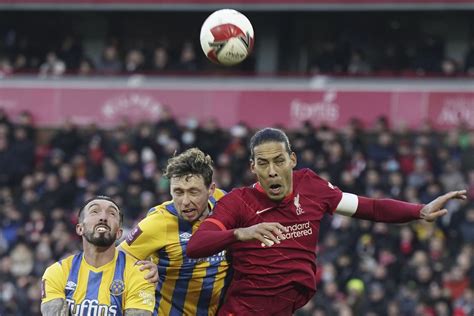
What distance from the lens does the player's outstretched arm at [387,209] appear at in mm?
8492

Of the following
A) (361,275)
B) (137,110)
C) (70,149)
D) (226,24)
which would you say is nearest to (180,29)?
(137,110)

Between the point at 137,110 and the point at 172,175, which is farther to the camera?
the point at 137,110

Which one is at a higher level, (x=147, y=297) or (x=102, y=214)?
(x=102, y=214)

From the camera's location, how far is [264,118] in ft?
71.5

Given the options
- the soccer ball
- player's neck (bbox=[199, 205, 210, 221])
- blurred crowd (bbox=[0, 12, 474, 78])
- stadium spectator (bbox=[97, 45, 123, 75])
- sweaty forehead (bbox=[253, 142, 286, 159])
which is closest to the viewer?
sweaty forehead (bbox=[253, 142, 286, 159])

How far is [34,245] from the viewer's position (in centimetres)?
1839

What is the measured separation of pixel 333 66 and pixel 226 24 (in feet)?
42.8

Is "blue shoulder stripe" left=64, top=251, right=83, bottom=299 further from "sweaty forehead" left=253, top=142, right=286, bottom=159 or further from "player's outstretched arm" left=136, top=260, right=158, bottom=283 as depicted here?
"sweaty forehead" left=253, top=142, right=286, bottom=159

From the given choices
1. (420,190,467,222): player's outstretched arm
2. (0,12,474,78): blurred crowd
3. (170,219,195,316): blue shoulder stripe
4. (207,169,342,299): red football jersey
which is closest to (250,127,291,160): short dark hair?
(207,169,342,299): red football jersey

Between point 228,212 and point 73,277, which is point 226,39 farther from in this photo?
point 73,277

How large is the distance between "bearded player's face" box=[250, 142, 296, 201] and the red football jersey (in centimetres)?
14

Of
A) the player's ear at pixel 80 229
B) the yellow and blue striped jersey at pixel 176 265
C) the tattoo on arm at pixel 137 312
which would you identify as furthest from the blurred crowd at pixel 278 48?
the tattoo on arm at pixel 137 312

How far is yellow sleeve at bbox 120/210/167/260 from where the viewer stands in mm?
8789

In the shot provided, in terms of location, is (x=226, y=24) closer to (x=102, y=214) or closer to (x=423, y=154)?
(x=102, y=214)
